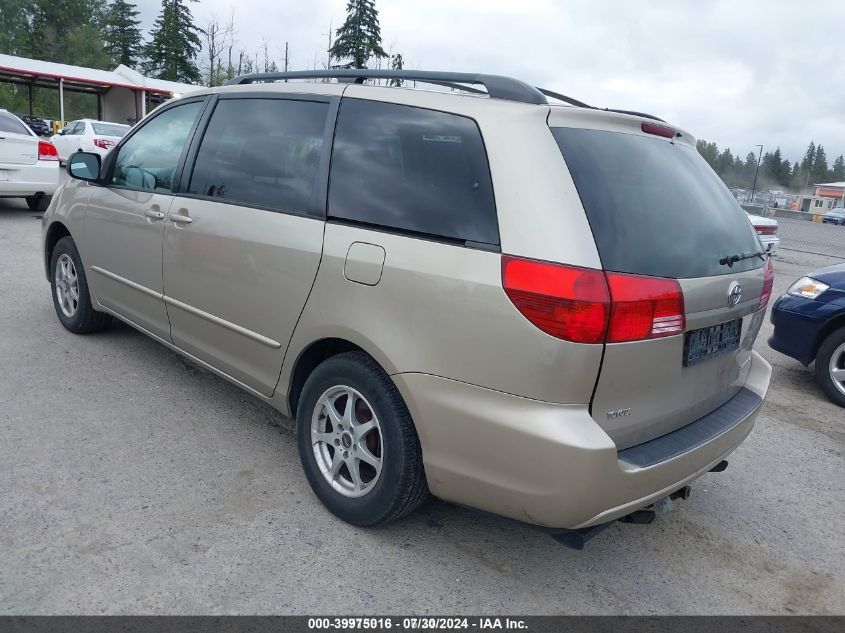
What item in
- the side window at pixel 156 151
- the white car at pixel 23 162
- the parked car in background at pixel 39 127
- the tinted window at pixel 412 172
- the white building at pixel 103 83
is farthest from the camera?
the parked car in background at pixel 39 127

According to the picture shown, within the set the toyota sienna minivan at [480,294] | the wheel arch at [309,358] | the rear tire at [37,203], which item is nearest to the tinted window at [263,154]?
the toyota sienna minivan at [480,294]

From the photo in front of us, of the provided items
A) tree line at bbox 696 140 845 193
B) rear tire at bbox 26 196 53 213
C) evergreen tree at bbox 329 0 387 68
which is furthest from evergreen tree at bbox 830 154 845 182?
rear tire at bbox 26 196 53 213

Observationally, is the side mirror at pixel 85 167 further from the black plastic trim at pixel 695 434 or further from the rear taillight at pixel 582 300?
the black plastic trim at pixel 695 434

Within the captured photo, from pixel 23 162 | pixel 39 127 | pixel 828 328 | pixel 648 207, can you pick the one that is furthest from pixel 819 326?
pixel 39 127

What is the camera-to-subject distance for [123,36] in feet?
225

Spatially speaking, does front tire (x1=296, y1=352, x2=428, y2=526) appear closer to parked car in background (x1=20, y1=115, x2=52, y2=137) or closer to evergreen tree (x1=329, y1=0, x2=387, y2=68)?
parked car in background (x1=20, y1=115, x2=52, y2=137)

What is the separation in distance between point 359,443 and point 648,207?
4.85 feet

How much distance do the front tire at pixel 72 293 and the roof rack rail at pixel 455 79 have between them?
2399 mm

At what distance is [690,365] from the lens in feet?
8.15

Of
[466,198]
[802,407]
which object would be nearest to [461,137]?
[466,198]

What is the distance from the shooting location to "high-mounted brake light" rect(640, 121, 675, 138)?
2.66 m

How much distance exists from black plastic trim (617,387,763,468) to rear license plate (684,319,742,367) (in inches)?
10.8

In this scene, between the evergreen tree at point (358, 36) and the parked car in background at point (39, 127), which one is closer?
the parked car in background at point (39, 127)

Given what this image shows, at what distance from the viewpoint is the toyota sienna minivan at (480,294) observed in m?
2.20
